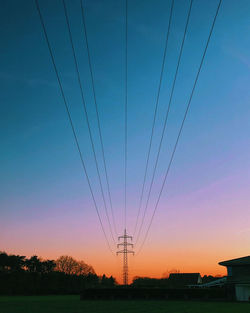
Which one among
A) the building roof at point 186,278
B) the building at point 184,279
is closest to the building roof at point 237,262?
the building at point 184,279

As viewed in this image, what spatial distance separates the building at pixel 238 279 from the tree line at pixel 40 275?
52.1 m

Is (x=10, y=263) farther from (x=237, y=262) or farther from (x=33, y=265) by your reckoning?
(x=237, y=262)

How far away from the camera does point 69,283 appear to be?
106812mm

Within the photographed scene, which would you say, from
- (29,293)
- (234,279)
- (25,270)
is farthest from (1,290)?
(234,279)

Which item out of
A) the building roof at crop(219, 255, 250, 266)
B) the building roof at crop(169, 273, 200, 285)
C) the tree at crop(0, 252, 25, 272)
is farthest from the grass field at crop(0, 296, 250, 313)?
the building roof at crop(169, 273, 200, 285)

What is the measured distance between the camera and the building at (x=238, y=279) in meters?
53.5

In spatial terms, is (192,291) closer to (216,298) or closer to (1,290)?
(216,298)

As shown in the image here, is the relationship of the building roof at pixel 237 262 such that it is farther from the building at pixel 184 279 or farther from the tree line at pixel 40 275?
the building at pixel 184 279

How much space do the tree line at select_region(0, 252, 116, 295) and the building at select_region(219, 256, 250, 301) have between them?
52073mm

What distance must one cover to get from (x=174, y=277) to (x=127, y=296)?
206 ft

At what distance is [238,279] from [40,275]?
258 ft

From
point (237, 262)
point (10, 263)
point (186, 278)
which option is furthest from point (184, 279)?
point (237, 262)

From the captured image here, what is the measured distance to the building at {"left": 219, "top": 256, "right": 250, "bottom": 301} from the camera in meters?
53.5

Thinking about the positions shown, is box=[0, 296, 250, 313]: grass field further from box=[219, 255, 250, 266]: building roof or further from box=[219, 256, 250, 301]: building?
box=[219, 255, 250, 266]: building roof
